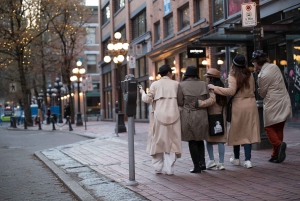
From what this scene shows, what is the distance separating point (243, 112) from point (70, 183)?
311 centimetres

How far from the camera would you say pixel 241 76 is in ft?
26.3

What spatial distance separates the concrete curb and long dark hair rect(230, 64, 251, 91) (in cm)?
314

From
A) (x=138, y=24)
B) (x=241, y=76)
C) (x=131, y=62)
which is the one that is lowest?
(x=241, y=76)

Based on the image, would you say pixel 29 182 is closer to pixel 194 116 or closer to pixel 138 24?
pixel 194 116

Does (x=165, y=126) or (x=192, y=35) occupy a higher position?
(x=192, y=35)

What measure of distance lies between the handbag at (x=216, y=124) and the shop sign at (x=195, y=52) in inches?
543

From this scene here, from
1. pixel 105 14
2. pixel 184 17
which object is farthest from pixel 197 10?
pixel 105 14

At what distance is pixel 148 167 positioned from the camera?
894 centimetres

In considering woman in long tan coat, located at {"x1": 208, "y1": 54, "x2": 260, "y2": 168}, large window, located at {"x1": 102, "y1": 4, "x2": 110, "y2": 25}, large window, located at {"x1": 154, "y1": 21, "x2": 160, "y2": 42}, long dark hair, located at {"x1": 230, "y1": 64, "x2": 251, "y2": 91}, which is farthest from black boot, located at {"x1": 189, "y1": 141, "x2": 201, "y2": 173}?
large window, located at {"x1": 102, "y1": 4, "x2": 110, "y2": 25}

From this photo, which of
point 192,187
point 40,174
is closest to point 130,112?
point 192,187

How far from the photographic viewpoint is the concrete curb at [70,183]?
6454 millimetres

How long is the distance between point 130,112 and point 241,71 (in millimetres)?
2197

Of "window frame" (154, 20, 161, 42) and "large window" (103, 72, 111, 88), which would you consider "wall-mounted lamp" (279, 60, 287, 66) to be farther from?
"large window" (103, 72, 111, 88)

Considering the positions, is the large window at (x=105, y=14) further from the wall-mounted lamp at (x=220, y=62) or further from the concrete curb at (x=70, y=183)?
the concrete curb at (x=70, y=183)
